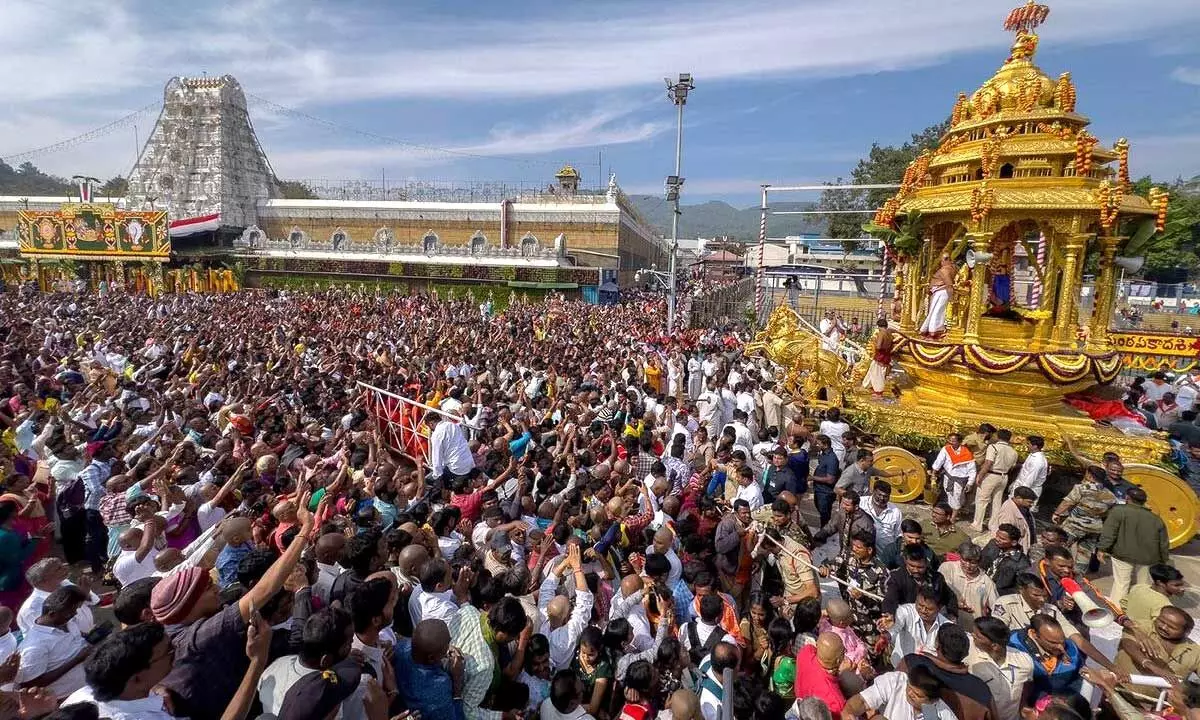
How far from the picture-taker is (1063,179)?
7234mm

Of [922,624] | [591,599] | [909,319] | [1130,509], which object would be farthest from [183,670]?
[909,319]

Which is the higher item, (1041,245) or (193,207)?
(193,207)

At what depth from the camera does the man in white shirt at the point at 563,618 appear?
333cm

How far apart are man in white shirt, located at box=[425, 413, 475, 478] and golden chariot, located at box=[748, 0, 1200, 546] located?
17.1ft

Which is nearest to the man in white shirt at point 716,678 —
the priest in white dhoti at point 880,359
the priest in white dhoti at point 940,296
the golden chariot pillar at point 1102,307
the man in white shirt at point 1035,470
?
the man in white shirt at point 1035,470

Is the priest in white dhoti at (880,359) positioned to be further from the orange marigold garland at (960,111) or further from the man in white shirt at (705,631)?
the man in white shirt at (705,631)

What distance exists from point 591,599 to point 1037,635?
2579 mm

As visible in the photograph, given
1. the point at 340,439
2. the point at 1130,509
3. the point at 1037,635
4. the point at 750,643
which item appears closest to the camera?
the point at 1037,635

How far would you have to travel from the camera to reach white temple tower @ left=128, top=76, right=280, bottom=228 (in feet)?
159

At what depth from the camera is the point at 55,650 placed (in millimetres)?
2879

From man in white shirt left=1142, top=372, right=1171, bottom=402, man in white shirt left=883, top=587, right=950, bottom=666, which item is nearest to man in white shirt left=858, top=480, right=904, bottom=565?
man in white shirt left=883, top=587, right=950, bottom=666

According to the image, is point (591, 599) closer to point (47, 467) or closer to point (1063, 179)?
point (47, 467)

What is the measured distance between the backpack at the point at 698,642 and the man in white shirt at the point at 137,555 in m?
3.68

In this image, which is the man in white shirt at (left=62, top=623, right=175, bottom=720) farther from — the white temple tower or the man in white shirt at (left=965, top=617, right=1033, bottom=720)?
the white temple tower
